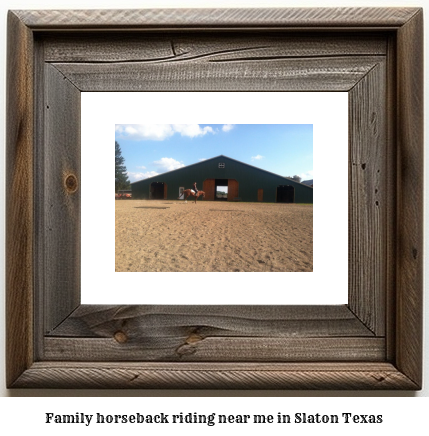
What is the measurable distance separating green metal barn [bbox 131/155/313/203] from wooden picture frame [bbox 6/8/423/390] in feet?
0.30

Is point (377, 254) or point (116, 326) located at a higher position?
point (377, 254)

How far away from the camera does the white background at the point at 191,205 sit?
1.58ft

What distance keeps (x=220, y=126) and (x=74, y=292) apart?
1.05 ft

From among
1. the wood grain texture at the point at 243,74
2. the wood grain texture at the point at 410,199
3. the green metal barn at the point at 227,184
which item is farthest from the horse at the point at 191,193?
the wood grain texture at the point at 410,199

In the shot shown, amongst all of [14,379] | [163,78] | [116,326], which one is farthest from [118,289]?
[163,78]

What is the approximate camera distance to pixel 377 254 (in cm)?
48

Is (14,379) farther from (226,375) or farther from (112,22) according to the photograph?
(112,22)

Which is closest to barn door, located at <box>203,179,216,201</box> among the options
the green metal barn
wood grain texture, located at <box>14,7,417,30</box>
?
the green metal barn

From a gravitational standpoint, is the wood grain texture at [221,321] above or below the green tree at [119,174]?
below

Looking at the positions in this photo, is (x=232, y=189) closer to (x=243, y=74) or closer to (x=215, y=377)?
(x=243, y=74)

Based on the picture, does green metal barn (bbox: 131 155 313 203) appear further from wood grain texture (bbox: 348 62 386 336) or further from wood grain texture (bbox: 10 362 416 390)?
wood grain texture (bbox: 10 362 416 390)

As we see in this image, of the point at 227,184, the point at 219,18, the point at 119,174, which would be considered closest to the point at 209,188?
the point at 227,184

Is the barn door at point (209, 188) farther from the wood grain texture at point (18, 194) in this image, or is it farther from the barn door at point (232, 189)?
the wood grain texture at point (18, 194)

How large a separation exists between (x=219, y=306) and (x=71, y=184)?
28 cm
